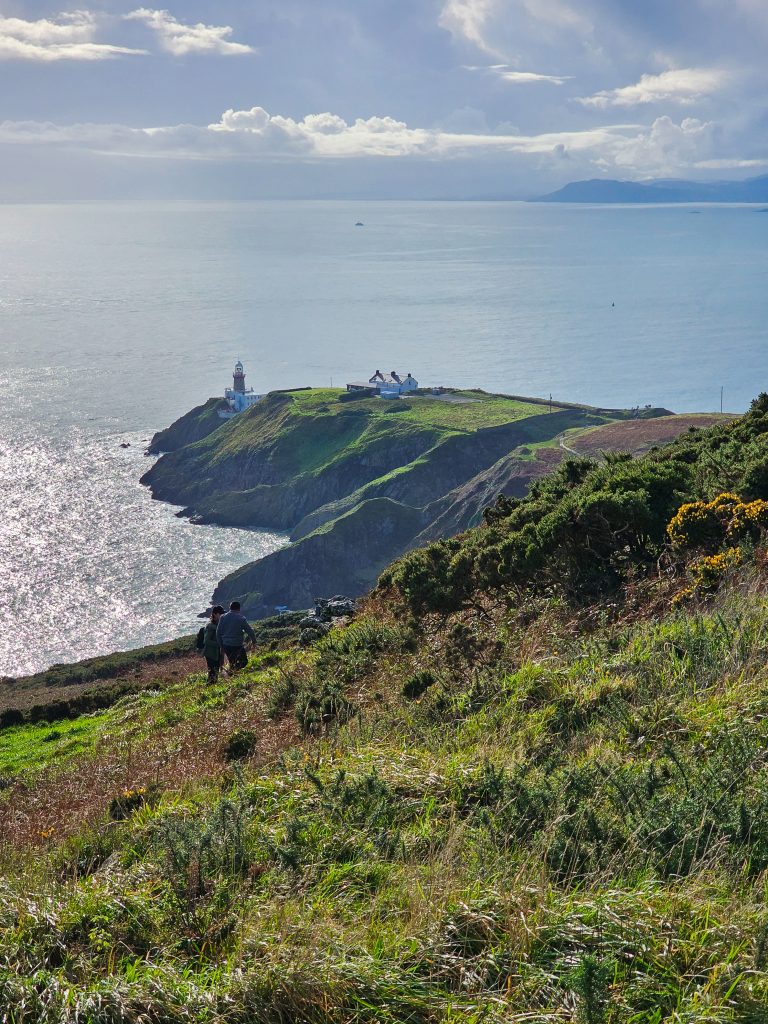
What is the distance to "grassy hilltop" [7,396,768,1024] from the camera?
12.6 ft

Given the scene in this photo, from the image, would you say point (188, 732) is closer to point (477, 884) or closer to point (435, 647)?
point (435, 647)

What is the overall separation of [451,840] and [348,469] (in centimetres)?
9386

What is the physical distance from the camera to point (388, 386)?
11962 centimetres

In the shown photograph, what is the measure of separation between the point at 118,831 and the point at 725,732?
175 inches

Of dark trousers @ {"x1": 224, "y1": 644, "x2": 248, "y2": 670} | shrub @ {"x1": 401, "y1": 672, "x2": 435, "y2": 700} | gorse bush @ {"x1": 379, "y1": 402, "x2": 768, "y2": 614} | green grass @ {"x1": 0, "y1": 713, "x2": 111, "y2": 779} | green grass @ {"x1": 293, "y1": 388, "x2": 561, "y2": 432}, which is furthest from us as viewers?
green grass @ {"x1": 293, "y1": 388, "x2": 561, "y2": 432}

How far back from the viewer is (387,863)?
16.7 ft

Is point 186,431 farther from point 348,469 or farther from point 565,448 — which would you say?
point 565,448

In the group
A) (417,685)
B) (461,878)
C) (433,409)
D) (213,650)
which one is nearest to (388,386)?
(433,409)

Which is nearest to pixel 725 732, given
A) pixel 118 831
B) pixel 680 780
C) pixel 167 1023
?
pixel 680 780

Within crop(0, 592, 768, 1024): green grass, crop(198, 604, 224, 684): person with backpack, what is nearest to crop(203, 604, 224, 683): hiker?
crop(198, 604, 224, 684): person with backpack

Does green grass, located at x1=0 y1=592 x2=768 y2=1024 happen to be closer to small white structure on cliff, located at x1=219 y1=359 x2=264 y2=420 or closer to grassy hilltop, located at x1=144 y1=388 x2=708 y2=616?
grassy hilltop, located at x1=144 y1=388 x2=708 y2=616

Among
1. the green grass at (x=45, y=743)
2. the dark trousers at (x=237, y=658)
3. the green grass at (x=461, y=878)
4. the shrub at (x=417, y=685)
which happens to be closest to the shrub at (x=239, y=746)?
the green grass at (x=461, y=878)

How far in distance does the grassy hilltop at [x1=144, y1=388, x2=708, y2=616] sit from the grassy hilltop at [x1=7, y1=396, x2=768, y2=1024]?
60.5 metres

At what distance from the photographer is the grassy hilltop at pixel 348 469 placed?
78.0 meters
